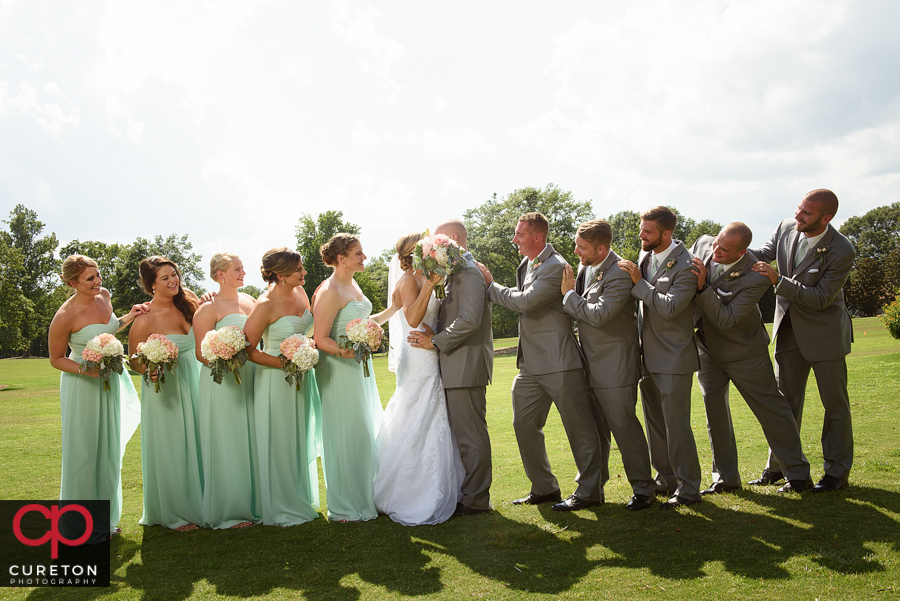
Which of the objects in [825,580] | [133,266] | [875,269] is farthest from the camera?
[875,269]

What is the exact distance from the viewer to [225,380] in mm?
6371

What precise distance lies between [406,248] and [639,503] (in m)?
3.54

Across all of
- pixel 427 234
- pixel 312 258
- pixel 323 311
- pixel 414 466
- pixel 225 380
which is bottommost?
pixel 414 466

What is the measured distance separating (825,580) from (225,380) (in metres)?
5.54

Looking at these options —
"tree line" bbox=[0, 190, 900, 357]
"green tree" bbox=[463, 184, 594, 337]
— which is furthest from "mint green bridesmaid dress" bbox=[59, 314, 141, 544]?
"green tree" bbox=[463, 184, 594, 337]

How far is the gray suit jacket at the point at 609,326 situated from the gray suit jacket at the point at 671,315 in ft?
0.51

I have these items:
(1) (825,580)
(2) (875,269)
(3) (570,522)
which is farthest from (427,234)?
(2) (875,269)

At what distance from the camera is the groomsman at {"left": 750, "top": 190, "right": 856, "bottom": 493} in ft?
20.4

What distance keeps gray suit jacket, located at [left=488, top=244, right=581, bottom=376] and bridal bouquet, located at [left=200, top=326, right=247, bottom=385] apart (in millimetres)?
2617

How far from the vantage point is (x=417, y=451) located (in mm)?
6340

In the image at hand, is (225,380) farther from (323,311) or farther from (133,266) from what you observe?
(133,266)

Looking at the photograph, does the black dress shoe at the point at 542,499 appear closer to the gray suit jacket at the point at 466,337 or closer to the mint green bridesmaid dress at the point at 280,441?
the gray suit jacket at the point at 466,337

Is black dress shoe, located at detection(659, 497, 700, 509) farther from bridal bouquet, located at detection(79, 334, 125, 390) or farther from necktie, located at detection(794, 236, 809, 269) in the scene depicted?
bridal bouquet, located at detection(79, 334, 125, 390)

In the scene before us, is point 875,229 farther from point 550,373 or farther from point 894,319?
point 550,373
